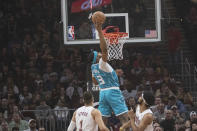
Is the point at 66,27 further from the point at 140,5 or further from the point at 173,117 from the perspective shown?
the point at 173,117

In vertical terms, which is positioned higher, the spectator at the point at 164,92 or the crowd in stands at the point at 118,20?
the crowd in stands at the point at 118,20

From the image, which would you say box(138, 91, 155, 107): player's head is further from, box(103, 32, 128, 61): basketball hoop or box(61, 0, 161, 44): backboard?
box(61, 0, 161, 44): backboard

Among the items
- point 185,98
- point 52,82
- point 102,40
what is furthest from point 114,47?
point 52,82

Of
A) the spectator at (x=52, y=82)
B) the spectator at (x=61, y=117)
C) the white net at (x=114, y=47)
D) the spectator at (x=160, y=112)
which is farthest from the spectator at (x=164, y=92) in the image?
the white net at (x=114, y=47)

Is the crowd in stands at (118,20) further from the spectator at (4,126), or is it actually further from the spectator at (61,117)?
the spectator at (4,126)

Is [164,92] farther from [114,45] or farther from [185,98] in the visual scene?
[114,45]

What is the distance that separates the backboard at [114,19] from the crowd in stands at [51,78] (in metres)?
1.83

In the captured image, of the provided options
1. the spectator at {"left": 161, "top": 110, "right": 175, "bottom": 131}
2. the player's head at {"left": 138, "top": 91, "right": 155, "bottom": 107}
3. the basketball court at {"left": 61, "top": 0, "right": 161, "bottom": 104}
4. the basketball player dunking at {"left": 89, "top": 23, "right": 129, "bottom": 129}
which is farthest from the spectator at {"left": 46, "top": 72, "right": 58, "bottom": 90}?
the player's head at {"left": 138, "top": 91, "right": 155, "bottom": 107}

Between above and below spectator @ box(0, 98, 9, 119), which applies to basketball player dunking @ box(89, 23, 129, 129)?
above

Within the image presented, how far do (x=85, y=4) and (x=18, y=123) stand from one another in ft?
12.6

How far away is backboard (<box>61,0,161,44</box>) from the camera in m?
12.9

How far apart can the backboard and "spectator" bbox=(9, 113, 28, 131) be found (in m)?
3.08

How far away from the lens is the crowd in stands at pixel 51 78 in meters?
15.0

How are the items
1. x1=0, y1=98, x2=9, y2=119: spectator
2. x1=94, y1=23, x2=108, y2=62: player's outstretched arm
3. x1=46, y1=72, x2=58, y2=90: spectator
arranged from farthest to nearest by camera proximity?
x1=46, y1=72, x2=58, y2=90: spectator < x1=0, y1=98, x2=9, y2=119: spectator < x1=94, y1=23, x2=108, y2=62: player's outstretched arm
